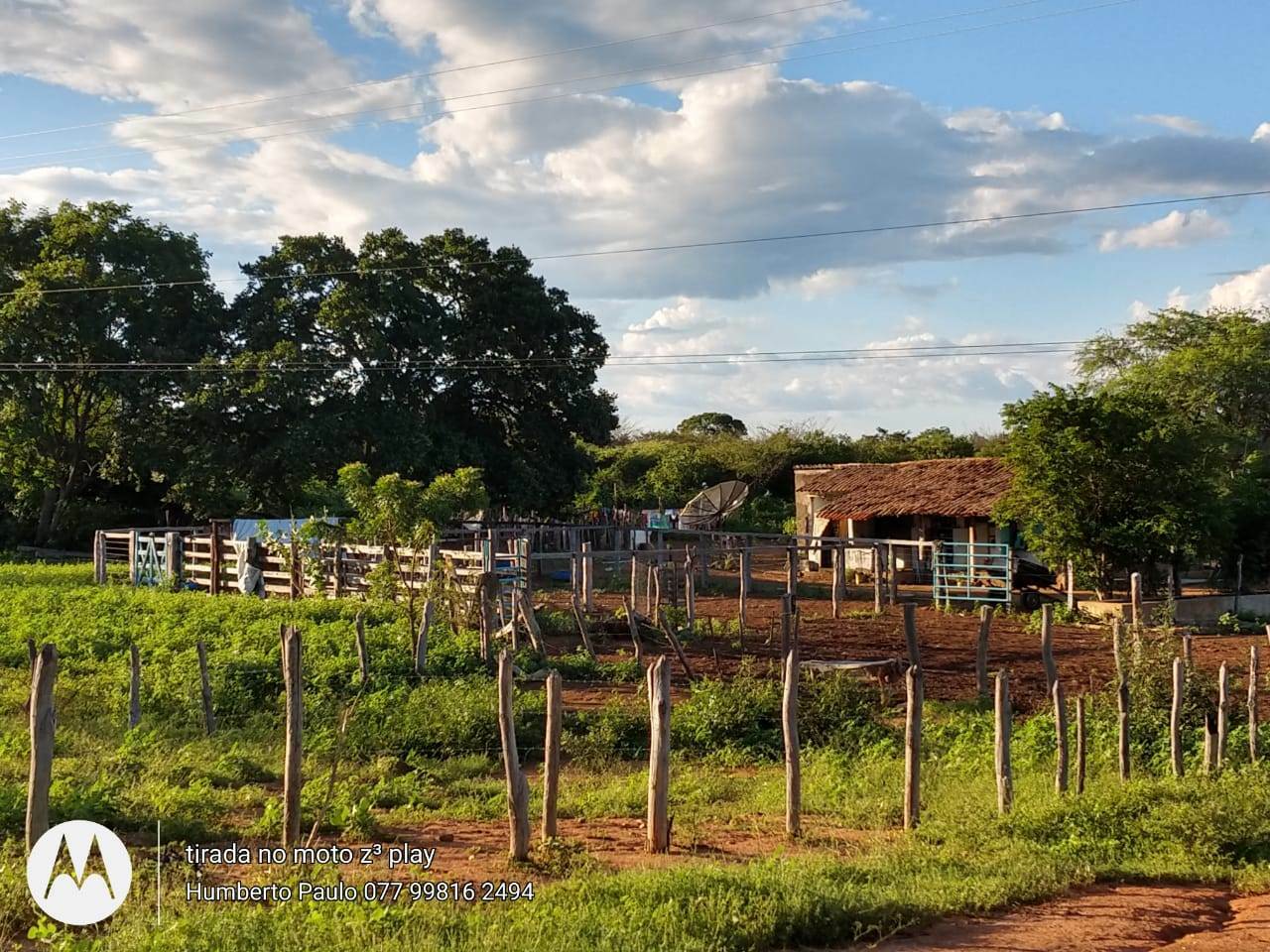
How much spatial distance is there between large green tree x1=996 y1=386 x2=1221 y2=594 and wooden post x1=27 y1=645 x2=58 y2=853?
67.5ft

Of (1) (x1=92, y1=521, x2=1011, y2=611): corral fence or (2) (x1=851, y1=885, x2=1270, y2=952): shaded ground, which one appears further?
(1) (x1=92, y1=521, x2=1011, y2=611): corral fence

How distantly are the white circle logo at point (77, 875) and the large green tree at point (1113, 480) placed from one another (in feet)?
67.0

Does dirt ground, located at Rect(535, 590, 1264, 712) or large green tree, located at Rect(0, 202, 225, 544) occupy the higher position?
large green tree, located at Rect(0, 202, 225, 544)

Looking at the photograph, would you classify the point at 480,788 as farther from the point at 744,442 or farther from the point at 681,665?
the point at 744,442

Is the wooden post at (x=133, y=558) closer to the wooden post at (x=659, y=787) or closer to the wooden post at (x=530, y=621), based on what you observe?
the wooden post at (x=530, y=621)

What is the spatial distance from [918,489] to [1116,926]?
2469 cm

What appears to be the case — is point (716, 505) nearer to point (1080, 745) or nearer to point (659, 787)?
point (1080, 745)

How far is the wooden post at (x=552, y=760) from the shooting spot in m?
7.80

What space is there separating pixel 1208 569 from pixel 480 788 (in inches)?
977

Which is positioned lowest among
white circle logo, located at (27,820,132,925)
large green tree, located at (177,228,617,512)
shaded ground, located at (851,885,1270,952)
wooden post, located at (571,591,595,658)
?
shaded ground, located at (851,885,1270,952)

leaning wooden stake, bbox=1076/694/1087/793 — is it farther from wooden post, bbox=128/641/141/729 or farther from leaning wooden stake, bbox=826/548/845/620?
leaning wooden stake, bbox=826/548/845/620

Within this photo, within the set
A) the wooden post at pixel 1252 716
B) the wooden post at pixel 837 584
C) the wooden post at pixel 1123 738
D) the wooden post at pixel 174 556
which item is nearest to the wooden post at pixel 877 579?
the wooden post at pixel 837 584

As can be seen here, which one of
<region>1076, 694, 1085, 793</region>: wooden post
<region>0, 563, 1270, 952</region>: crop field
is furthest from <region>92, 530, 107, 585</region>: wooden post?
<region>1076, 694, 1085, 793</region>: wooden post

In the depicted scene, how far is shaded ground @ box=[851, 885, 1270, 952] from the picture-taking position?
6266mm
